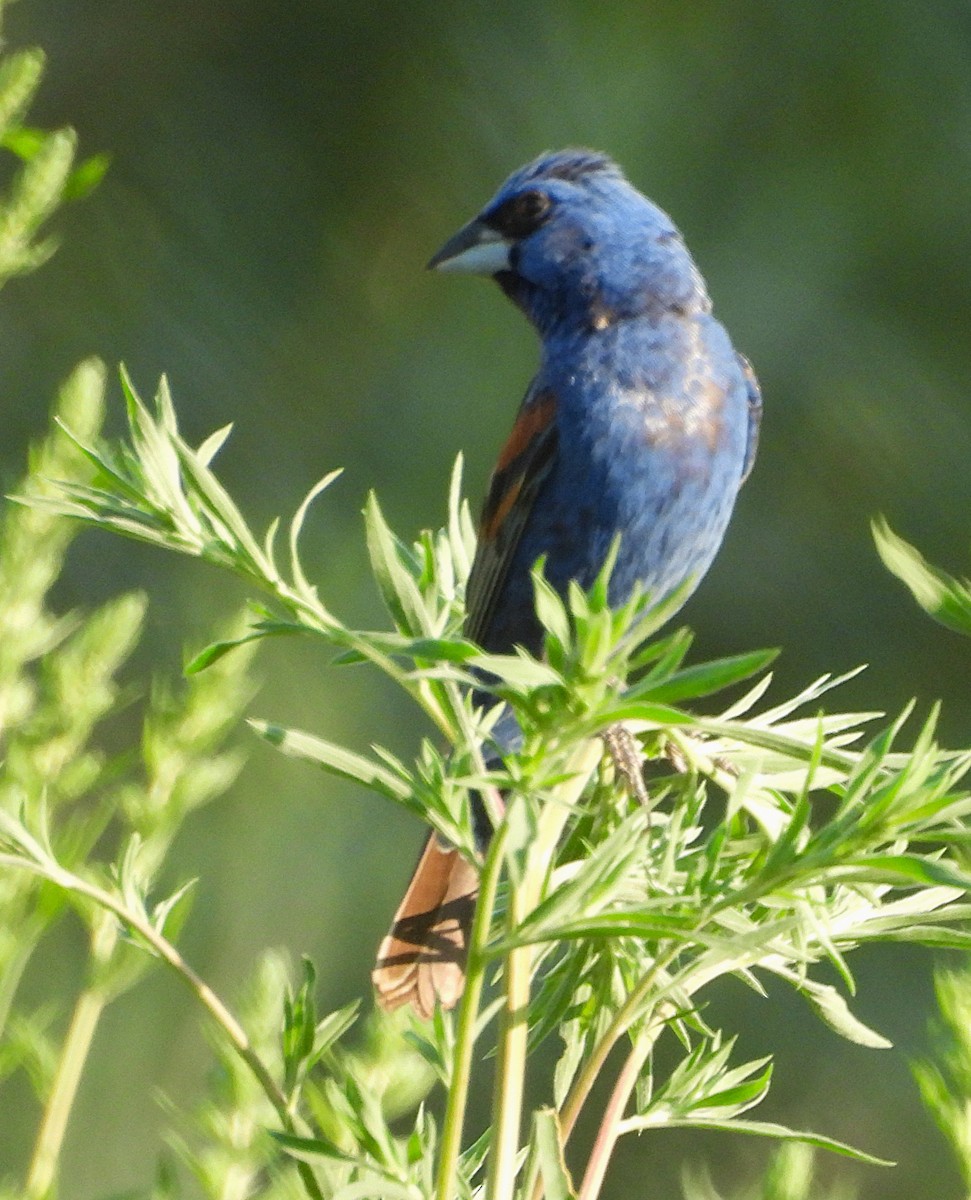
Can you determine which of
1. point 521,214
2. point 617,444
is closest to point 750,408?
point 617,444

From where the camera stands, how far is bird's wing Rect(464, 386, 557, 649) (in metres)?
1.29

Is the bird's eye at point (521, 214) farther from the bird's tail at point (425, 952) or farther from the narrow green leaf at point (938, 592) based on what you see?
the narrow green leaf at point (938, 592)

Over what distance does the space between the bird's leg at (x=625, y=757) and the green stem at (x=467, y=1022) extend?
0.68 feet

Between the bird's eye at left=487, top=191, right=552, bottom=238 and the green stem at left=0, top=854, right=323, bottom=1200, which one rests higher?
the bird's eye at left=487, top=191, right=552, bottom=238

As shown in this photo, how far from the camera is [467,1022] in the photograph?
1.38ft

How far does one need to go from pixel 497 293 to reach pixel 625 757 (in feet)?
5.73

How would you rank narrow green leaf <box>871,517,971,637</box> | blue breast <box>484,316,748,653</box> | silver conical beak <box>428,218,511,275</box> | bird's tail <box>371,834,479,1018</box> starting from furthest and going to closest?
1. silver conical beak <box>428,218,511,275</box>
2. blue breast <box>484,316,748,653</box>
3. bird's tail <box>371,834,479,1018</box>
4. narrow green leaf <box>871,517,971,637</box>

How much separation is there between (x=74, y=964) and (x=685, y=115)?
1.34m

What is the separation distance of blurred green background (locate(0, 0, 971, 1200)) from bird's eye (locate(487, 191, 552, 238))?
571mm

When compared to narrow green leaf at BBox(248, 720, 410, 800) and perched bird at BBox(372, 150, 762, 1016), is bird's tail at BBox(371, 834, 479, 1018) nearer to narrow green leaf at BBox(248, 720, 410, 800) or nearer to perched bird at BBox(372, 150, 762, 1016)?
perched bird at BBox(372, 150, 762, 1016)

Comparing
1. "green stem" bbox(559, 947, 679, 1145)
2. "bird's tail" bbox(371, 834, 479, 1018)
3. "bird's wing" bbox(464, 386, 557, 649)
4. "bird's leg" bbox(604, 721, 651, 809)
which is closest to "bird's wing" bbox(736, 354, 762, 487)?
"bird's wing" bbox(464, 386, 557, 649)

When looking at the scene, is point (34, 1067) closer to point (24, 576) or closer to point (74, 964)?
point (24, 576)

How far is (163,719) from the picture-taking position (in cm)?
63

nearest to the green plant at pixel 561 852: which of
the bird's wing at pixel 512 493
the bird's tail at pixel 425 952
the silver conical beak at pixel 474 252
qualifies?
the bird's tail at pixel 425 952
